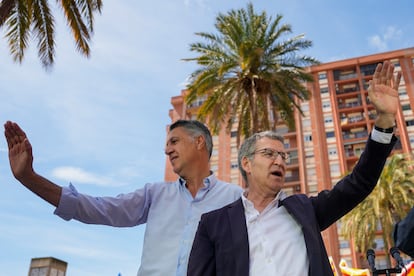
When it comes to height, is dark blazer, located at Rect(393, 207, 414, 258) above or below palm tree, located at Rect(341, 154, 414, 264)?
below

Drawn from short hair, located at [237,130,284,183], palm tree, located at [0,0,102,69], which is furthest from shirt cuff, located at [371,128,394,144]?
palm tree, located at [0,0,102,69]

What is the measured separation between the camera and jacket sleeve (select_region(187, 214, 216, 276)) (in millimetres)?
2387

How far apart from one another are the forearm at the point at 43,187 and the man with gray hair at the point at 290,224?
0.96 metres

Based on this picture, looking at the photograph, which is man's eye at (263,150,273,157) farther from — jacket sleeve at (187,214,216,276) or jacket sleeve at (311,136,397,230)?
jacket sleeve at (187,214,216,276)

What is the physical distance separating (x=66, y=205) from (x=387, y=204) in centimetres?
2575

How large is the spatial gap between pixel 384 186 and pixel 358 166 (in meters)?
24.6

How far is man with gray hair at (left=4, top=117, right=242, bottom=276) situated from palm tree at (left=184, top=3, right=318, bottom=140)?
13.8 metres

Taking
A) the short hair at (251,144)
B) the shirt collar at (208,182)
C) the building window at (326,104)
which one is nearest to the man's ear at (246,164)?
the short hair at (251,144)

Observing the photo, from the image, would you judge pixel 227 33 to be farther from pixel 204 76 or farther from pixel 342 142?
pixel 342 142

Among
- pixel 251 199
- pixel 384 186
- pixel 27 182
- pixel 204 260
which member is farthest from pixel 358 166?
pixel 384 186

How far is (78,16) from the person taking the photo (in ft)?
43.4

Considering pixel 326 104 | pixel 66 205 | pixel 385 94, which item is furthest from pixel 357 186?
pixel 326 104

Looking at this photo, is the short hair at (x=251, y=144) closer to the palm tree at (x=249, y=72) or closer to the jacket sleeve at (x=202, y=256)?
the jacket sleeve at (x=202, y=256)

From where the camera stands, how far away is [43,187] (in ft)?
8.85
